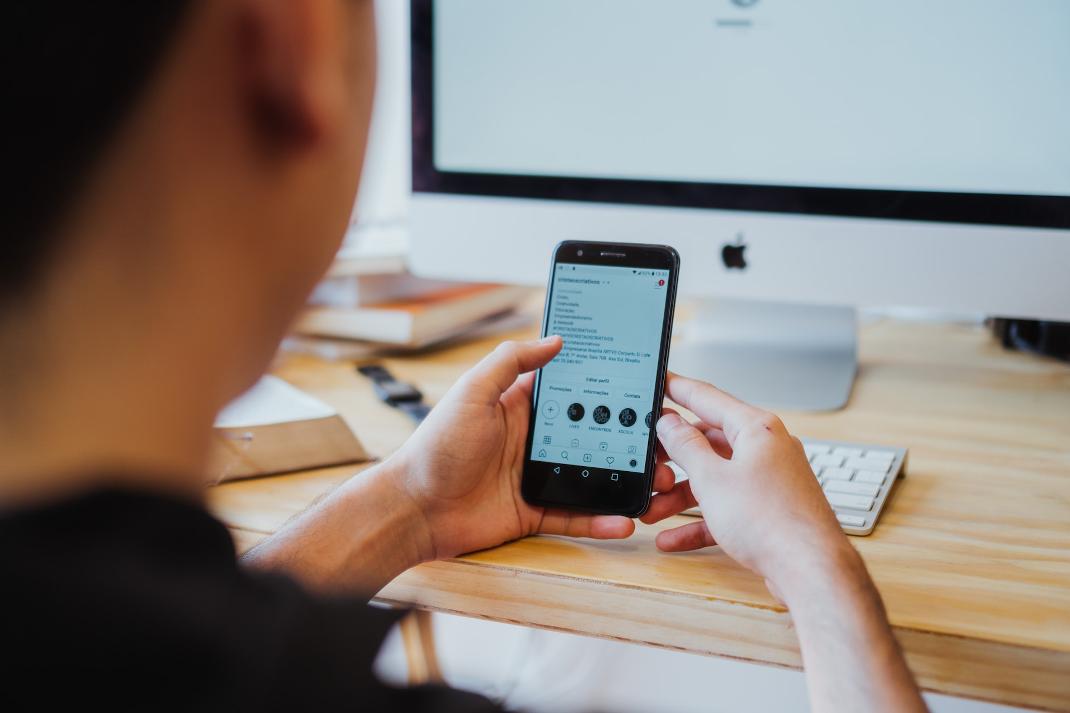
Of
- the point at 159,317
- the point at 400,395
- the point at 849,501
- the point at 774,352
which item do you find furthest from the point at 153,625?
the point at 774,352

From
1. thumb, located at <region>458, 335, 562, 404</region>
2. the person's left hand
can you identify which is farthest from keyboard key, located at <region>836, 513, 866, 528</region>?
thumb, located at <region>458, 335, 562, 404</region>

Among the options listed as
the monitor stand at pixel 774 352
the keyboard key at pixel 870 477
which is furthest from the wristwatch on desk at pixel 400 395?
the keyboard key at pixel 870 477

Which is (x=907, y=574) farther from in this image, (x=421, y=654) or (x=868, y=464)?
(x=421, y=654)

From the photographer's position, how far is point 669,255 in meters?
0.65

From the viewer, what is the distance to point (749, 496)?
1.78 feet

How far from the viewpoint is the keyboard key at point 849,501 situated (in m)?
0.61

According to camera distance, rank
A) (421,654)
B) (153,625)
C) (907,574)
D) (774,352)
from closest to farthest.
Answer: (153,625) < (907,574) < (774,352) < (421,654)

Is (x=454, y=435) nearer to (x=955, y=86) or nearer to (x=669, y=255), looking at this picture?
(x=669, y=255)

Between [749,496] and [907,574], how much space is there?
0.10 metres

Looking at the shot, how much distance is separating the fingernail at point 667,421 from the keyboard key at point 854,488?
112 mm

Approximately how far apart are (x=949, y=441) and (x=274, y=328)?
60 cm

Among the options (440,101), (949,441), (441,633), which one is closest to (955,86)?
(949,441)

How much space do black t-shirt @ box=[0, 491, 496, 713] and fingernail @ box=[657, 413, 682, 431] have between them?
0.35 meters

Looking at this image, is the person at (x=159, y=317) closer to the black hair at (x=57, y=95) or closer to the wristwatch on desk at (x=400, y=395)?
the black hair at (x=57, y=95)
